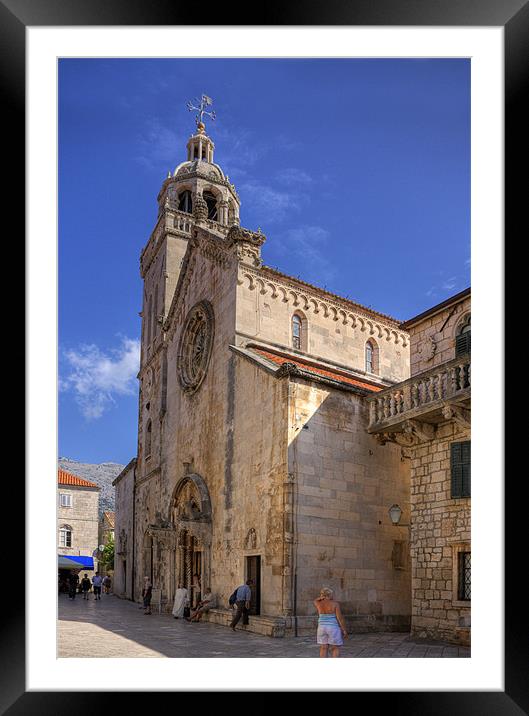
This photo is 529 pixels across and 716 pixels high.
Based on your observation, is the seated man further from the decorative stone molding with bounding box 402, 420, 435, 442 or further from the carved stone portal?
the decorative stone molding with bounding box 402, 420, 435, 442

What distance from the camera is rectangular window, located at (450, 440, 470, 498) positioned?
14.7 m

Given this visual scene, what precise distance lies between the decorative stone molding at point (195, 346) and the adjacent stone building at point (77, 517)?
28.8m

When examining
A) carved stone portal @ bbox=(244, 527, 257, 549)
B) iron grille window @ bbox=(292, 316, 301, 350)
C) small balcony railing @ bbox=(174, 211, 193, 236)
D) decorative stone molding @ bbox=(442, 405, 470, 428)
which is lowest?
carved stone portal @ bbox=(244, 527, 257, 549)

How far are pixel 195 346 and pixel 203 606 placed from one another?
10321 mm

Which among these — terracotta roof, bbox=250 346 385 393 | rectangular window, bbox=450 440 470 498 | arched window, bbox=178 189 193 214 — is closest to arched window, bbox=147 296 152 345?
arched window, bbox=178 189 193 214

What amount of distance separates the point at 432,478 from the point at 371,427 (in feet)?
9.17

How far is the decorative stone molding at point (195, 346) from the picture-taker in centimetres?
2458

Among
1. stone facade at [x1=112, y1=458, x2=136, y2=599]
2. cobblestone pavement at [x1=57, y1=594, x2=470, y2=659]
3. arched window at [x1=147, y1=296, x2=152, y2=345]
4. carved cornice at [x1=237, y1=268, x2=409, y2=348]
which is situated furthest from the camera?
arched window at [x1=147, y1=296, x2=152, y2=345]

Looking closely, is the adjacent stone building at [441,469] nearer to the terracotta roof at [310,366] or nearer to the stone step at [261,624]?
the stone step at [261,624]

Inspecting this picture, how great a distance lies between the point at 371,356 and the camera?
90.5 feet

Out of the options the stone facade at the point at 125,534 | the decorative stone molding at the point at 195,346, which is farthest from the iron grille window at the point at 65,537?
the decorative stone molding at the point at 195,346

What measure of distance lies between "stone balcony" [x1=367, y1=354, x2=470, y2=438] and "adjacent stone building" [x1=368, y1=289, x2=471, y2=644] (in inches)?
0.9

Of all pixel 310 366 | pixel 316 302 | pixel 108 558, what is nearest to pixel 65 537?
pixel 108 558
